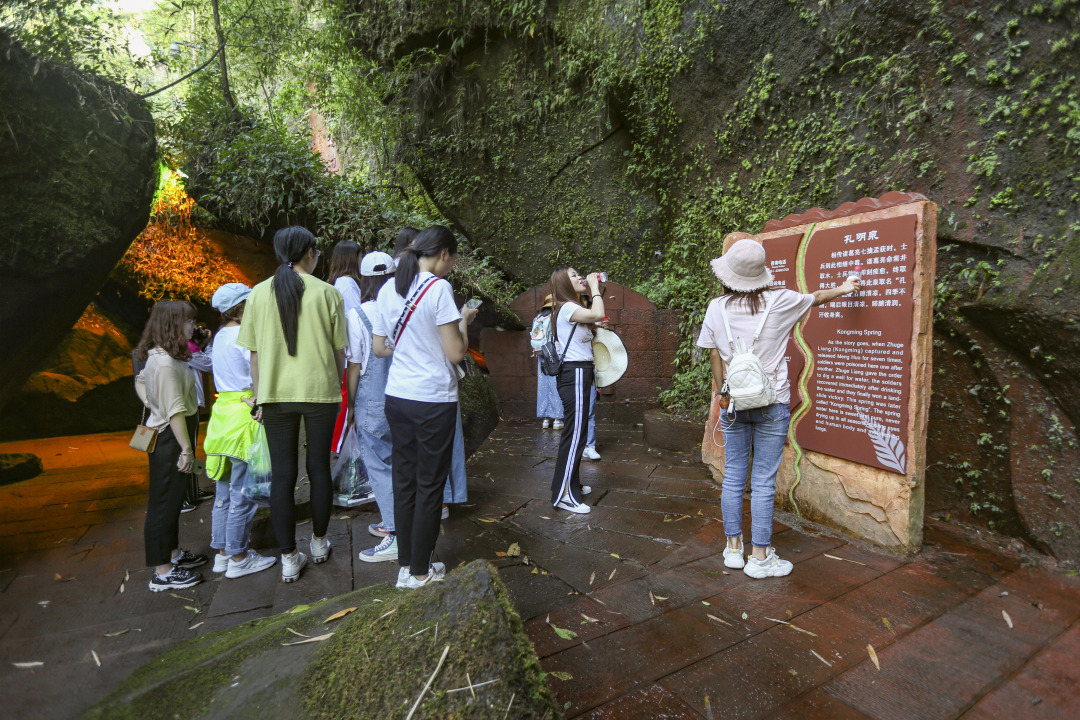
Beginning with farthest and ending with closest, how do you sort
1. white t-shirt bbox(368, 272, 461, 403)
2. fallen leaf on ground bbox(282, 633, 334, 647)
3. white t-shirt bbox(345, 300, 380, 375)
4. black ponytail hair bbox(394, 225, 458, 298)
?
white t-shirt bbox(345, 300, 380, 375)
black ponytail hair bbox(394, 225, 458, 298)
white t-shirt bbox(368, 272, 461, 403)
fallen leaf on ground bbox(282, 633, 334, 647)

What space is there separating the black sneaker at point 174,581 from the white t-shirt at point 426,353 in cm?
204

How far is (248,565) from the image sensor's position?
3703 millimetres

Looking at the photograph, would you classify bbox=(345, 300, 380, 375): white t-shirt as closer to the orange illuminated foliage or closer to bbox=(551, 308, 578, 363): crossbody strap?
bbox=(551, 308, 578, 363): crossbody strap

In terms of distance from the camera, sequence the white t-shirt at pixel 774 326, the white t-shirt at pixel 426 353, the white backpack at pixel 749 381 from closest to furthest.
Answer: the white t-shirt at pixel 426 353 < the white backpack at pixel 749 381 < the white t-shirt at pixel 774 326

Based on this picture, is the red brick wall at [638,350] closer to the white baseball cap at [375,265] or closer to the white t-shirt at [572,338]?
the white t-shirt at [572,338]

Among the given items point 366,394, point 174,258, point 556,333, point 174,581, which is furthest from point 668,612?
point 174,258

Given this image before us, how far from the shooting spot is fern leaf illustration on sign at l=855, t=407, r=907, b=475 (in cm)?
345

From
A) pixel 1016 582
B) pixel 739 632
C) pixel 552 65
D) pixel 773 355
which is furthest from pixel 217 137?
pixel 1016 582

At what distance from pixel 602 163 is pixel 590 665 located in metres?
8.55

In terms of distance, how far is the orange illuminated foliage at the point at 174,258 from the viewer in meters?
9.12

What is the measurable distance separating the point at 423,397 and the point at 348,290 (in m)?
1.62

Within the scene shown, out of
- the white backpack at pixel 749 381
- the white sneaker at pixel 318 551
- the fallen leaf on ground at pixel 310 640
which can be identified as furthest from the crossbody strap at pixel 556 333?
the fallen leaf on ground at pixel 310 640

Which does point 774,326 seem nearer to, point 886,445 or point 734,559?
point 886,445

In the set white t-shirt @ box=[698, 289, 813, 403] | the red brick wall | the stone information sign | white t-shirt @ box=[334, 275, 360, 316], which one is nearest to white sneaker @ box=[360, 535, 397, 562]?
white t-shirt @ box=[334, 275, 360, 316]
